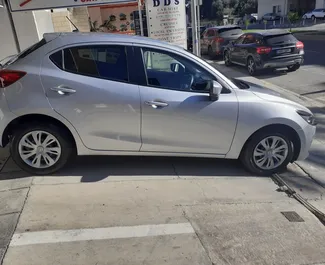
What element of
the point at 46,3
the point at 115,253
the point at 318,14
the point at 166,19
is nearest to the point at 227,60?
the point at 166,19

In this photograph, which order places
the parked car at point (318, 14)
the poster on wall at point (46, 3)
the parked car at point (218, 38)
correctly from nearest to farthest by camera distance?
1. the poster on wall at point (46, 3)
2. the parked car at point (218, 38)
3. the parked car at point (318, 14)

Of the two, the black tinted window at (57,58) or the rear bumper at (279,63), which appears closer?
the black tinted window at (57,58)

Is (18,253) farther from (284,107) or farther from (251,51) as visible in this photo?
(251,51)

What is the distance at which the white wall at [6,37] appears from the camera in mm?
9108

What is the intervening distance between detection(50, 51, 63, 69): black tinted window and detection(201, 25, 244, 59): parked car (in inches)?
602

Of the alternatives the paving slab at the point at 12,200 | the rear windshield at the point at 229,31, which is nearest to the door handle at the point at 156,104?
the paving slab at the point at 12,200

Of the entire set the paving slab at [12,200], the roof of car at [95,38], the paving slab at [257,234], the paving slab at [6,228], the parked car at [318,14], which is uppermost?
the roof of car at [95,38]

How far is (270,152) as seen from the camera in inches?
170

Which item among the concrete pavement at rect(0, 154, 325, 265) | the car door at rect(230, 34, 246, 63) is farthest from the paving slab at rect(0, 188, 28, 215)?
the car door at rect(230, 34, 246, 63)

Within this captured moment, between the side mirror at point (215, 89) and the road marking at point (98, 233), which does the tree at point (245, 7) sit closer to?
the side mirror at point (215, 89)

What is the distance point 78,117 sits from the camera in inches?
151

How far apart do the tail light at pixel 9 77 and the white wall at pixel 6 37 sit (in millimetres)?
6258

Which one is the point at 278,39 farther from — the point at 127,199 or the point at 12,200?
the point at 12,200

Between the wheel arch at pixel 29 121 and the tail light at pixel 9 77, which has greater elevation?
the tail light at pixel 9 77
